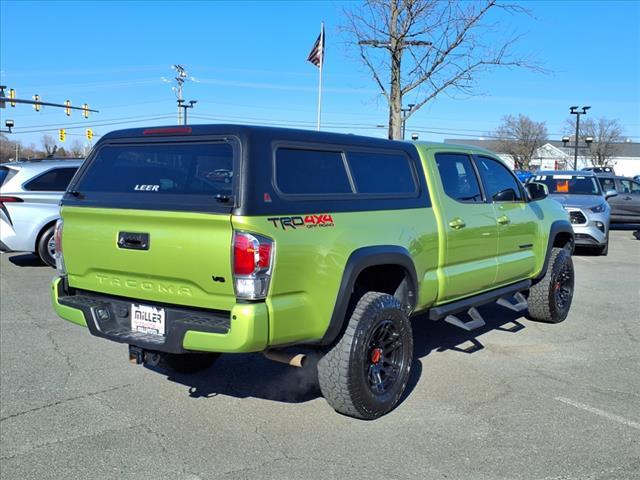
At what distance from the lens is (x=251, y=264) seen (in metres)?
3.29

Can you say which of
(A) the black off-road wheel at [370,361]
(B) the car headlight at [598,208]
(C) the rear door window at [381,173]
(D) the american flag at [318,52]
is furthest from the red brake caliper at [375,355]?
(D) the american flag at [318,52]

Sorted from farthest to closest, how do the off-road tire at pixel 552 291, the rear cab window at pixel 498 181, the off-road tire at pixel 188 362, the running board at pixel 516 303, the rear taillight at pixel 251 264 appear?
the off-road tire at pixel 552 291 → the running board at pixel 516 303 → the rear cab window at pixel 498 181 → the off-road tire at pixel 188 362 → the rear taillight at pixel 251 264

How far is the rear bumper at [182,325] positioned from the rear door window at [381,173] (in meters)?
1.34

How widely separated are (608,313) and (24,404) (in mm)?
6506

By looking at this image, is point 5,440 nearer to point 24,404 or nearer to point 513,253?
point 24,404

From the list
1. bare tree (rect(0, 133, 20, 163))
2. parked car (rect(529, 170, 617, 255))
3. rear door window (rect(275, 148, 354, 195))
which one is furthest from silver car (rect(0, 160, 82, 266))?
bare tree (rect(0, 133, 20, 163))

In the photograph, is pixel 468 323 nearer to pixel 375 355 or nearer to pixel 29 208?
pixel 375 355

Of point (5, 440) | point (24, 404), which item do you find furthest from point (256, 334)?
point (24, 404)

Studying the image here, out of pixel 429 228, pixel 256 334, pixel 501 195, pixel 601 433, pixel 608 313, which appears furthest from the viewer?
pixel 608 313

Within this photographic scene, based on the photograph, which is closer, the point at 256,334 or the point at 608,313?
the point at 256,334

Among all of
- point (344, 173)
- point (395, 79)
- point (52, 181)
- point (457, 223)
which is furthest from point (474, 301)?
point (395, 79)

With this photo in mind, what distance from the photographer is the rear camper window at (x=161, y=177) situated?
355cm

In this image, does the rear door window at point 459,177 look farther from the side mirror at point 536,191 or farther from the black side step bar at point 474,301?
the side mirror at point 536,191

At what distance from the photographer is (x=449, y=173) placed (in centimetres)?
525
